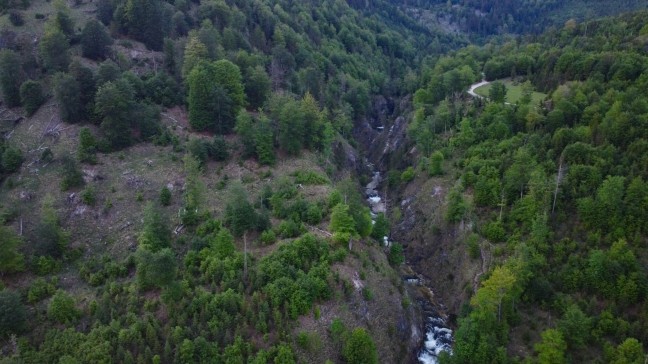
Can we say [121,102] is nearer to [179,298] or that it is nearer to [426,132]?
[179,298]

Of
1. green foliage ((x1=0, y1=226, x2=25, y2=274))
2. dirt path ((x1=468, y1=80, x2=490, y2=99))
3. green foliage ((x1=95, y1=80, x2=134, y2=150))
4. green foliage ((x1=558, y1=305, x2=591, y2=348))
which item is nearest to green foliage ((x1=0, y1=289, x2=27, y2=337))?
green foliage ((x1=0, y1=226, x2=25, y2=274))

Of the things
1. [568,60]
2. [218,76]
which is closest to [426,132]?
[568,60]

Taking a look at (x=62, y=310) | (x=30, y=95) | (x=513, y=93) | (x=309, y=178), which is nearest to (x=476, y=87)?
(x=513, y=93)

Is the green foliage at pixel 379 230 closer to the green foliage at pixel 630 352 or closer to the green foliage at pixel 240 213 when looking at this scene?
the green foliage at pixel 240 213

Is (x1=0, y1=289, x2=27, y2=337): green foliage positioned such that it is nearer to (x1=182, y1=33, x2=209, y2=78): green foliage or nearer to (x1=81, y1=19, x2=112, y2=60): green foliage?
(x1=182, y1=33, x2=209, y2=78): green foliage

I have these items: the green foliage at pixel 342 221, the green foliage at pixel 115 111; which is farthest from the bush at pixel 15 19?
the green foliage at pixel 342 221

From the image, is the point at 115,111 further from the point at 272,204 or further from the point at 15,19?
the point at 15,19
